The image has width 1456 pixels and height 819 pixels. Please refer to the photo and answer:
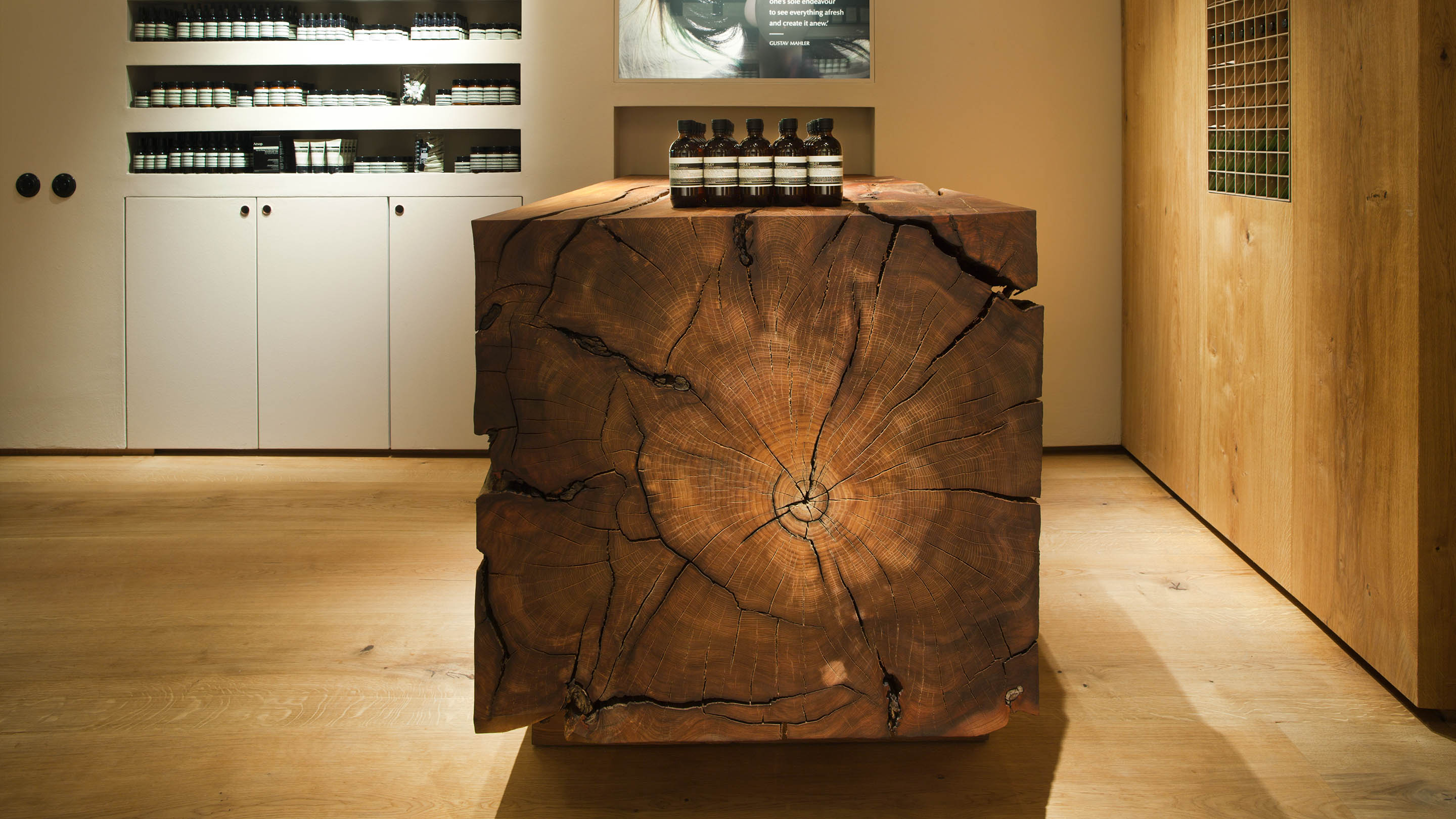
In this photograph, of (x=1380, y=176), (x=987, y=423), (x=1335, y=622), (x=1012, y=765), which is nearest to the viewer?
(x=987, y=423)

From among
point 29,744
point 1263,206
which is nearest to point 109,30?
point 29,744

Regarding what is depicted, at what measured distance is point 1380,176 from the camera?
225 cm

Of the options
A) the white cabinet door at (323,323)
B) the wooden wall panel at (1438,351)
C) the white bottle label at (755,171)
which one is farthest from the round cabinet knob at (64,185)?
the wooden wall panel at (1438,351)

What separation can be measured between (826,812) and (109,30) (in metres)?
3.94

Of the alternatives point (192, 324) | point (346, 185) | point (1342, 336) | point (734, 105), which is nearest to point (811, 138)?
point (1342, 336)

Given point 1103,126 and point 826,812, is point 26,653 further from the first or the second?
point 1103,126

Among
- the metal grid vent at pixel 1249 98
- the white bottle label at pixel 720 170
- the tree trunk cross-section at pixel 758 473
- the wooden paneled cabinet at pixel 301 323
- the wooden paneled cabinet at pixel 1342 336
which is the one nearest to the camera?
the tree trunk cross-section at pixel 758 473

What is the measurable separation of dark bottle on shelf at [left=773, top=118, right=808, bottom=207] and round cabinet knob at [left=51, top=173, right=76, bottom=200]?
3370 millimetres

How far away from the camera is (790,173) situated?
2.02 metres

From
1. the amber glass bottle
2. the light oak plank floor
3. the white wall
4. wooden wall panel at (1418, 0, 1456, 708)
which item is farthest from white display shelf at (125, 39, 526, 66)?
wooden wall panel at (1418, 0, 1456, 708)

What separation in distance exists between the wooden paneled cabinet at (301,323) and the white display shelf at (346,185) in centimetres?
3

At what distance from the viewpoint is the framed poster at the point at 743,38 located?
4.18 meters

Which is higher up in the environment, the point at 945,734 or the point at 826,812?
the point at 945,734

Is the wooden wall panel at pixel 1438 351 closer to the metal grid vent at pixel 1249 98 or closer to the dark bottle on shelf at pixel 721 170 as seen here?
the metal grid vent at pixel 1249 98
